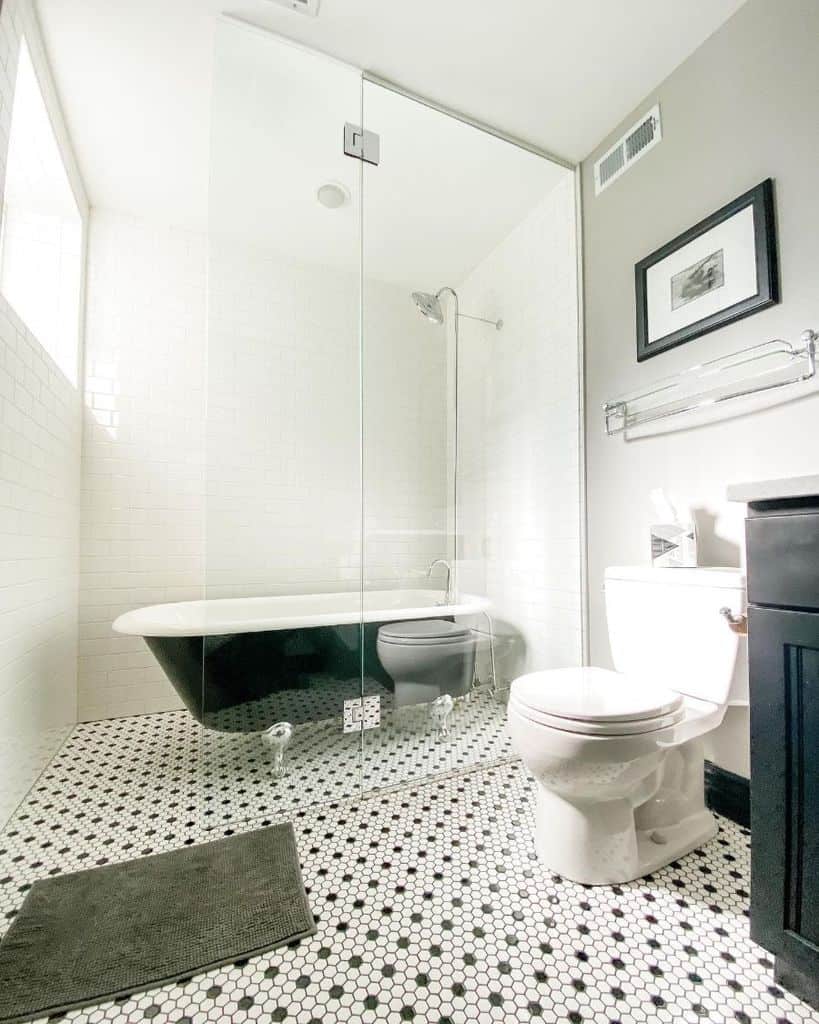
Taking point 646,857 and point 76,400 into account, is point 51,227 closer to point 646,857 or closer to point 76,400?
point 76,400

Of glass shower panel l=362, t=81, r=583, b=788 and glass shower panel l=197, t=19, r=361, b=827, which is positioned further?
glass shower panel l=362, t=81, r=583, b=788

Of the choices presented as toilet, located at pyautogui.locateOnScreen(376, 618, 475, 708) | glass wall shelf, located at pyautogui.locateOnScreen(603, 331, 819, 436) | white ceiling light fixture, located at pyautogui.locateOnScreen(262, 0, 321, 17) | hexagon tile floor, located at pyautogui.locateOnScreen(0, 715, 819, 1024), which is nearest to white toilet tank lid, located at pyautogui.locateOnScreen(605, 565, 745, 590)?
glass wall shelf, located at pyautogui.locateOnScreen(603, 331, 819, 436)

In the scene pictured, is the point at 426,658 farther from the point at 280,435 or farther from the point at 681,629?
the point at 280,435

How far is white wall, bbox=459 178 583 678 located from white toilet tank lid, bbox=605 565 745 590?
1.72 feet

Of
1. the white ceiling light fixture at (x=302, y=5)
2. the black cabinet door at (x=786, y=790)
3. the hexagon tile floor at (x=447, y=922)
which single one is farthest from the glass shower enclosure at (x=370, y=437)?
the black cabinet door at (x=786, y=790)

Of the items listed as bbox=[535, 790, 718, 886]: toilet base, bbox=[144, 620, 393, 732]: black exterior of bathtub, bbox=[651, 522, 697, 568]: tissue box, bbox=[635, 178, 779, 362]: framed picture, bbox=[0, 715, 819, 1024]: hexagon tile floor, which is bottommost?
bbox=[0, 715, 819, 1024]: hexagon tile floor

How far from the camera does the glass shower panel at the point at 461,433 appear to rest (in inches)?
73.6

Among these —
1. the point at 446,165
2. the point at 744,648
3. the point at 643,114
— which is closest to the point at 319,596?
the point at 744,648

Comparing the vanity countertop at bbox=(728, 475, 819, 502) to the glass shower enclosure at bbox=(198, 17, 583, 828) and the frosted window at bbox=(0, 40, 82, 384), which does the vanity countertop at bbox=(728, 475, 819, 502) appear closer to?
the glass shower enclosure at bbox=(198, 17, 583, 828)

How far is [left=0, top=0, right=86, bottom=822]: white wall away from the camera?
1.50 meters

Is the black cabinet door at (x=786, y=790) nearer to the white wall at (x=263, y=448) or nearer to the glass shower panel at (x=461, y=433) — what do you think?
the glass shower panel at (x=461, y=433)

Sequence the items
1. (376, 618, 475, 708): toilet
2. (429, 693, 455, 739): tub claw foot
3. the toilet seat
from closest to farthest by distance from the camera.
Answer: the toilet seat < (376, 618, 475, 708): toilet < (429, 693, 455, 739): tub claw foot

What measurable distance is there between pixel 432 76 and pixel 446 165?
32 cm

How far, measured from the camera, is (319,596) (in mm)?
1881
